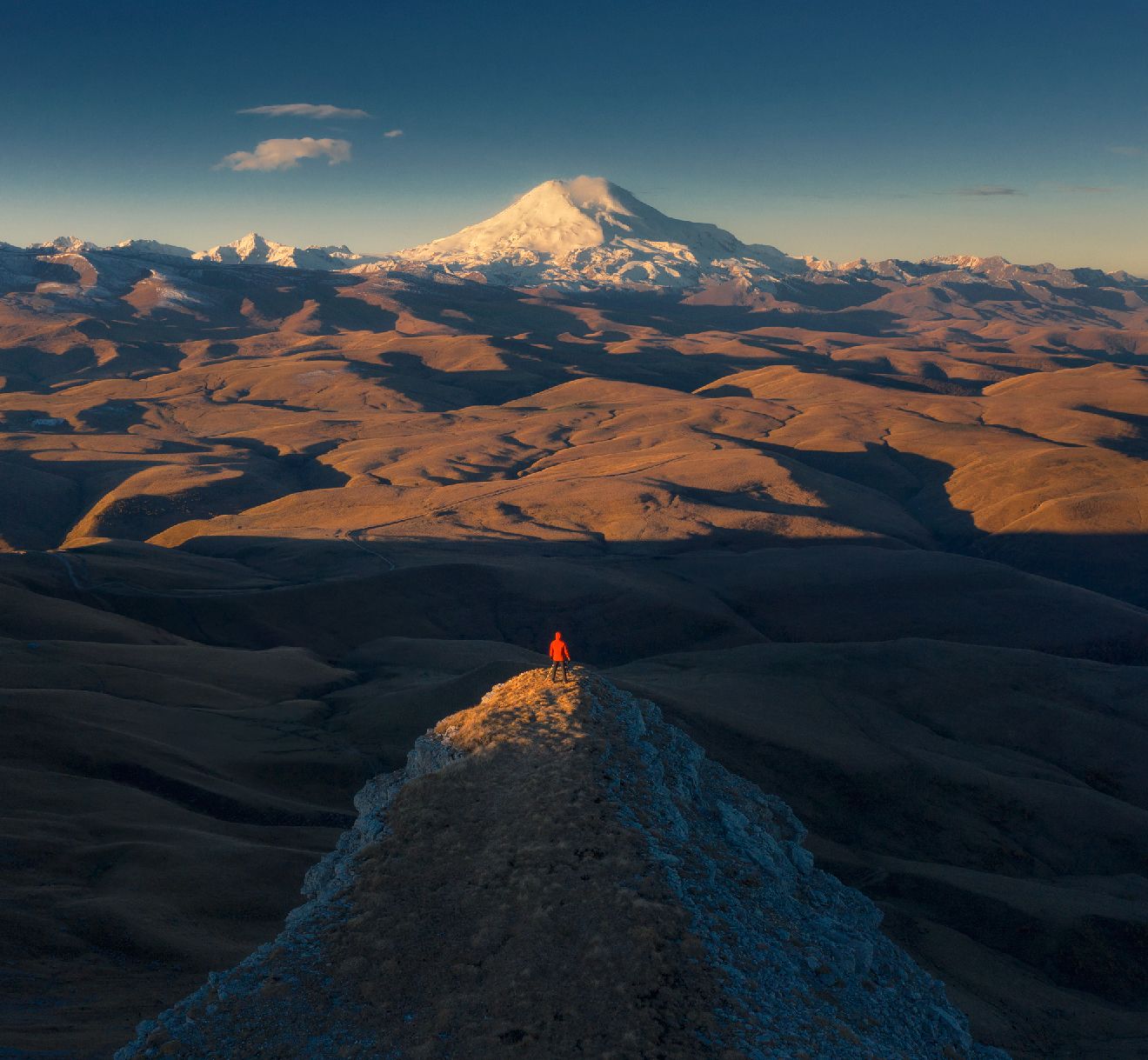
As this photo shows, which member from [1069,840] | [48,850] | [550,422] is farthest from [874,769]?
[550,422]

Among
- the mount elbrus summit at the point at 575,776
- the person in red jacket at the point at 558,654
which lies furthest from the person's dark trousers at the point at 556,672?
A: the mount elbrus summit at the point at 575,776

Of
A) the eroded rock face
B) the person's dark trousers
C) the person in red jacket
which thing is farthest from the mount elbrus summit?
the person in red jacket

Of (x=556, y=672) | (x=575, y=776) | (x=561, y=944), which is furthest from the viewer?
(x=556, y=672)

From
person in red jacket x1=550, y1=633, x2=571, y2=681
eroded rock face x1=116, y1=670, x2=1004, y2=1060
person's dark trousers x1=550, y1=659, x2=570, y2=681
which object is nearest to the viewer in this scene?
eroded rock face x1=116, y1=670, x2=1004, y2=1060

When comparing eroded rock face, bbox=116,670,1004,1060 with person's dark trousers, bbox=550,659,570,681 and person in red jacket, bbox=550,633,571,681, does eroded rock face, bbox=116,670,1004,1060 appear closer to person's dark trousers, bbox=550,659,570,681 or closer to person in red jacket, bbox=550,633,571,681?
person in red jacket, bbox=550,633,571,681

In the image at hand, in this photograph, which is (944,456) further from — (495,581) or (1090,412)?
(495,581)

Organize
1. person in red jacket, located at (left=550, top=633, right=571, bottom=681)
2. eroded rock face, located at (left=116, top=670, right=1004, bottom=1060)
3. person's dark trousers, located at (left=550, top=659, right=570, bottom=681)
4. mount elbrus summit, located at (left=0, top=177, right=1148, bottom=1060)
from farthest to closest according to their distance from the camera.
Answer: person's dark trousers, located at (left=550, top=659, right=570, bottom=681) → person in red jacket, located at (left=550, top=633, right=571, bottom=681) → mount elbrus summit, located at (left=0, top=177, right=1148, bottom=1060) → eroded rock face, located at (left=116, top=670, right=1004, bottom=1060)

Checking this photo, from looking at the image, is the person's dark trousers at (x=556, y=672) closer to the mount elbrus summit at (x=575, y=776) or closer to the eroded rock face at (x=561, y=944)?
the mount elbrus summit at (x=575, y=776)

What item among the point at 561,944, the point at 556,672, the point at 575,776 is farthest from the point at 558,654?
the point at 561,944

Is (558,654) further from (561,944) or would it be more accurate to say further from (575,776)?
(561,944)
